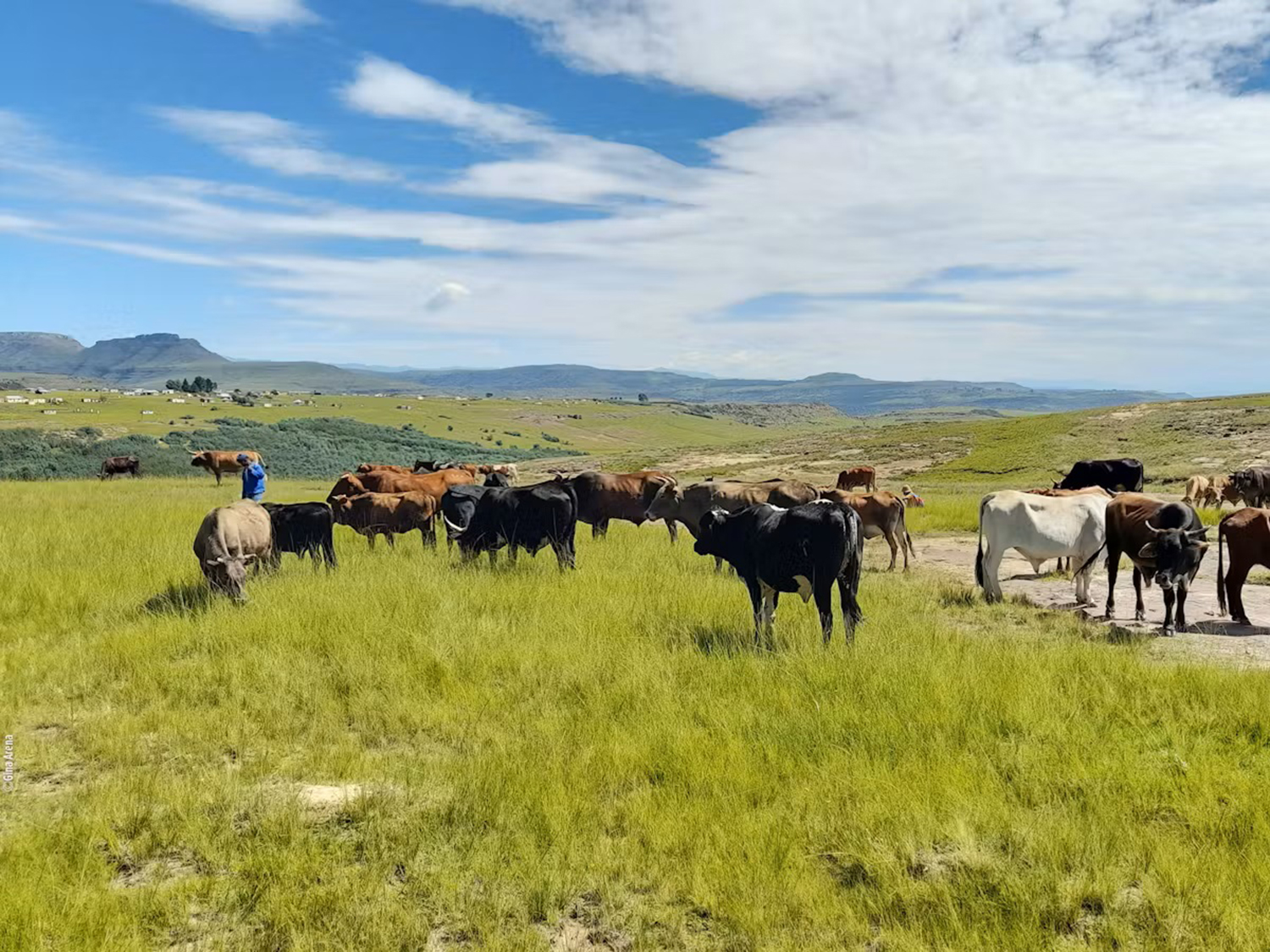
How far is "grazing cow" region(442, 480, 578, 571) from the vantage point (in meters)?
14.2

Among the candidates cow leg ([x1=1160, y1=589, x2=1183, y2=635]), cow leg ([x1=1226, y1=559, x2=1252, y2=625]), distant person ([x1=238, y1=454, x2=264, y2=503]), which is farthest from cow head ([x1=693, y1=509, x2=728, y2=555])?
distant person ([x1=238, y1=454, x2=264, y2=503])

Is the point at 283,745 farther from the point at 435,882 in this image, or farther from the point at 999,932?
the point at 999,932

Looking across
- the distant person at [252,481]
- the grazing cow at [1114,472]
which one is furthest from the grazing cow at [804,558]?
the grazing cow at [1114,472]

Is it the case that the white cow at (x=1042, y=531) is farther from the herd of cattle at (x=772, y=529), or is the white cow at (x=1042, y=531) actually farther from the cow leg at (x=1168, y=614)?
the cow leg at (x=1168, y=614)

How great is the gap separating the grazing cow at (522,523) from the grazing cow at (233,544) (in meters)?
3.31

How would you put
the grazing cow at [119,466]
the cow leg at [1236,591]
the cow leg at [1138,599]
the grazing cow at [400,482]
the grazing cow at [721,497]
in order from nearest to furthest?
the cow leg at [1236,591] < the cow leg at [1138,599] < the grazing cow at [721,497] < the grazing cow at [400,482] < the grazing cow at [119,466]

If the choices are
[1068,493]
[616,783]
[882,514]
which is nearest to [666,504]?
[882,514]

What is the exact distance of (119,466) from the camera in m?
36.2

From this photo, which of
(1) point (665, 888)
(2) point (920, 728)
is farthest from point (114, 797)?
(2) point (920, 728)

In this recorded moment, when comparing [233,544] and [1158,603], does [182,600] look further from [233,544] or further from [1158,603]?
[1158,603]

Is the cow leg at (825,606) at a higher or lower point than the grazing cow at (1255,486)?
lower

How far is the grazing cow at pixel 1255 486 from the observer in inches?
963

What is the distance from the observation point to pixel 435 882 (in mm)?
4496

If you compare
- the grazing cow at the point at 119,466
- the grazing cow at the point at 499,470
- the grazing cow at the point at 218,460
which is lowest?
the grazing cow at the point at 119,466
